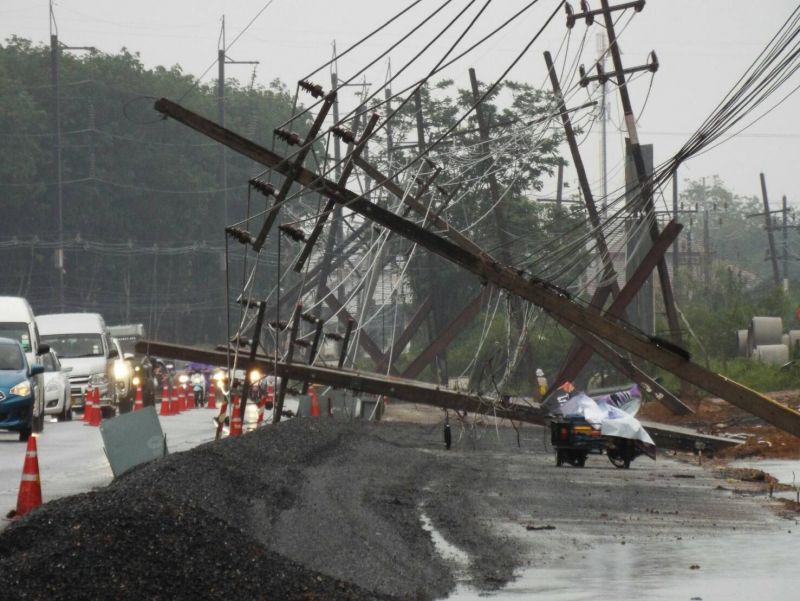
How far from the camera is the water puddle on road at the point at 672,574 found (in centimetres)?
1112

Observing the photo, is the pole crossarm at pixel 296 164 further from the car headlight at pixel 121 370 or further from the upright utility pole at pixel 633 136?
the car headlight at pixel 121 370

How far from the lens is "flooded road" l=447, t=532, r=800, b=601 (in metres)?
11.1

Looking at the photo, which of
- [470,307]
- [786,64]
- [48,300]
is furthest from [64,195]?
[786,64]

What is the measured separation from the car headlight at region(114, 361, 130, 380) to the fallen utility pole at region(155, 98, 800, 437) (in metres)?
17.1

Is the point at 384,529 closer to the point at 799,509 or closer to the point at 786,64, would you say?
the point at 799,509

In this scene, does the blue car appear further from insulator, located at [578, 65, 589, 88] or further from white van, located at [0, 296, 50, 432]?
insulator, located at [578, 65, 589, 88]

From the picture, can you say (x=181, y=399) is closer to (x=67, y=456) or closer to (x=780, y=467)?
(x=67, y=456)

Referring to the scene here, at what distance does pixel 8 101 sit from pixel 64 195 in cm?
690

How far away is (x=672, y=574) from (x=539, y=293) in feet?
38.2

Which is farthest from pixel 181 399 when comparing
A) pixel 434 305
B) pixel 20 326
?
pixel 434 305

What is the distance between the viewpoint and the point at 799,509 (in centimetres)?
1784

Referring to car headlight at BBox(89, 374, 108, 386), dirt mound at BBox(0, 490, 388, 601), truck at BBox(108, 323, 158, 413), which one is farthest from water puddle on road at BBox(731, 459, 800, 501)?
car headlight at BBox(89, 374, 108, 386)

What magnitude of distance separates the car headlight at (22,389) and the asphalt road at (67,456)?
836 mm

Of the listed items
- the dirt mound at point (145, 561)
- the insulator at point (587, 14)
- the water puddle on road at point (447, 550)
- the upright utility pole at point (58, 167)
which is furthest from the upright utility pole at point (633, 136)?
the upright utility pole at point (58, 167)
